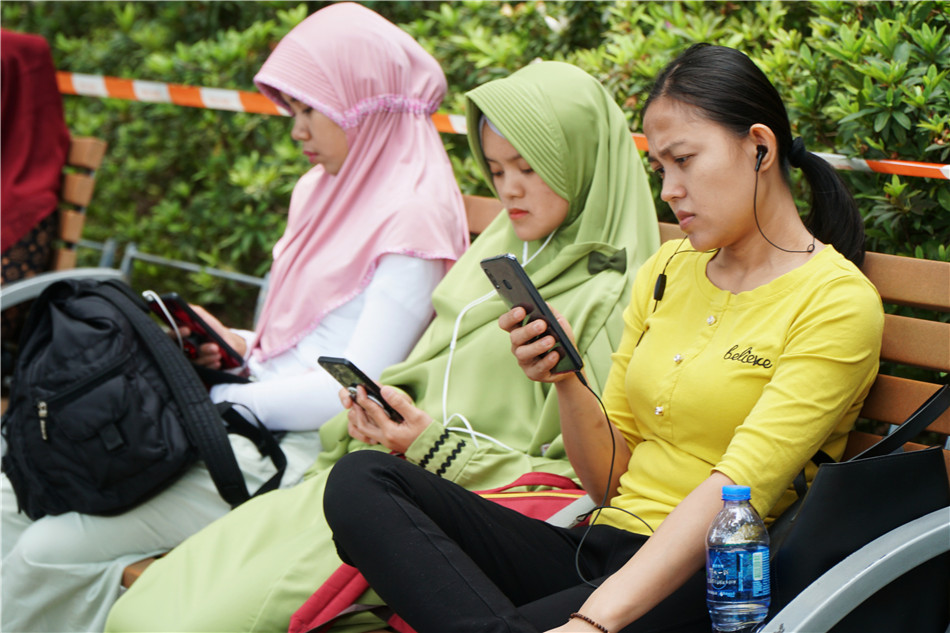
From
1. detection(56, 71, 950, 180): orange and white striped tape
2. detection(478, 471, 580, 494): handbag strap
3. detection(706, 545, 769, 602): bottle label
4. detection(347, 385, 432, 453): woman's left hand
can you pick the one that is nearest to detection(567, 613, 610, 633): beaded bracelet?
detection(706, 545, 769, 602): bottle label

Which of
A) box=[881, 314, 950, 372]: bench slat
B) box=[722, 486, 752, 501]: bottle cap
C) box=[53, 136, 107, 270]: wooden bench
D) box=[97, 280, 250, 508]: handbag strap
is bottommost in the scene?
box=[53, 136, 107, 270]: wooden bench

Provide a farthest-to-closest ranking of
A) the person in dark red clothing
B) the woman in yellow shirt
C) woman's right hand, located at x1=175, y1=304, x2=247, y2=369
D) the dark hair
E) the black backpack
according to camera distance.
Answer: the person in dark red clothing < woman's right hand, located at x1=175, y1=304, x2=247, y2=369 < the black backpack < the dark hair < the woman in yellow shirt

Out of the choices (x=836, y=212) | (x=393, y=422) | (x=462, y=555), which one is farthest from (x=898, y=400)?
(x=393, y=422)

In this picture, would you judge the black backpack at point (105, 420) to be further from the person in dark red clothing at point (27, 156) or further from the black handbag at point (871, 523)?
the person in dark red clothing at point (27, 156)

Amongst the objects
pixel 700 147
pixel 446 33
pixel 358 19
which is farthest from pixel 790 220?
pixel 446 33

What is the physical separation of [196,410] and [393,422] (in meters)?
0.57

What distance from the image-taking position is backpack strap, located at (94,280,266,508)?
2.67m

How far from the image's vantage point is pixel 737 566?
165cm

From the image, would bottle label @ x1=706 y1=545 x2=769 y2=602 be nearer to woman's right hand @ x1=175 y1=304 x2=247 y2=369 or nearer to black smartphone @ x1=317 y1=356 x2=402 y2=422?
black smartphone @ x1=317 y1=356 x2=402 y2=422

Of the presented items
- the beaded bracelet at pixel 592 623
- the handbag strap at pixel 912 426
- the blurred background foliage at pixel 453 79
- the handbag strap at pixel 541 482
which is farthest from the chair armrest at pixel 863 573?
the blurred background foliage at pixel 453 79

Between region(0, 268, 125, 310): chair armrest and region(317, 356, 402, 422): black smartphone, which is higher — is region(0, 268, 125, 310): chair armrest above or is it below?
below

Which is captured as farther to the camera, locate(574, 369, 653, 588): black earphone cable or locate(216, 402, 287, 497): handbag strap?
locate(216, 402, 287, 497): handbag strap

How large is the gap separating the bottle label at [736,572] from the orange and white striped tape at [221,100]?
45.8 inches

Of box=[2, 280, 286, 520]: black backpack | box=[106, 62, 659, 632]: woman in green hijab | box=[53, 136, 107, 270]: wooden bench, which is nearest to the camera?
box=[106, 62, 659, 632]: woman in green hijab
